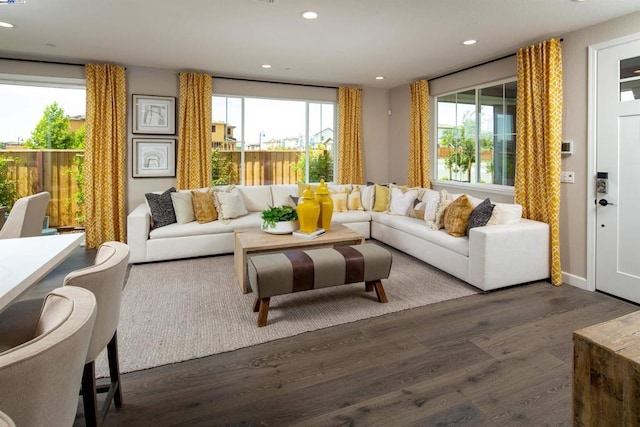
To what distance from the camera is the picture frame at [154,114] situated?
5.32 meters

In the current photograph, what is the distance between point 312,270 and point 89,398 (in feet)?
5.55

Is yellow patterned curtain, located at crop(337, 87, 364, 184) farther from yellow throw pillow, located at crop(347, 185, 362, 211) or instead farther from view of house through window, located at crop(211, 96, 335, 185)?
yellow throw pillow, located at crop(347, 185, 362, 211)

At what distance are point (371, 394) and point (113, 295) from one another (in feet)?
4.50

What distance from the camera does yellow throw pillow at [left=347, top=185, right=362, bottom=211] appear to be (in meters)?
5.84

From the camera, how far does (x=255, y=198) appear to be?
18.3 feet

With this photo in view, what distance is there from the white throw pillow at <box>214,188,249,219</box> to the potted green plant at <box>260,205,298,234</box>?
4.01 ft

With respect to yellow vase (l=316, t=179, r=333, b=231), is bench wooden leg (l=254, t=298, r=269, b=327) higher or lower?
lower

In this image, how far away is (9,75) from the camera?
15.6 ft

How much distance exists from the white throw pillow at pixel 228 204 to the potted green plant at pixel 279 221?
122 centimetres

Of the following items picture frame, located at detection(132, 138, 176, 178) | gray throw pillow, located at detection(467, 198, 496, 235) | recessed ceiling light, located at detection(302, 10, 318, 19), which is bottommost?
gray throw pillow, located at detection(467, 198, 496, 235)

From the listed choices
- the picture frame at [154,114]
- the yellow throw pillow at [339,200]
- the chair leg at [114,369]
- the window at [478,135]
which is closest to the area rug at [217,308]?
the chair leg at [114,369]

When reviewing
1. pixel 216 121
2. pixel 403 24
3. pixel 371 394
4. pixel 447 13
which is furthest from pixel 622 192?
pixel 216 121

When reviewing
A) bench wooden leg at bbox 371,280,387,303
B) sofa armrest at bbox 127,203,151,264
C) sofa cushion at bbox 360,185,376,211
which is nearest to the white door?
bench wooden leg at bbox 371,280,387,303

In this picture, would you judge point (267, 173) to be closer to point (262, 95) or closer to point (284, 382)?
point (262, 95)
